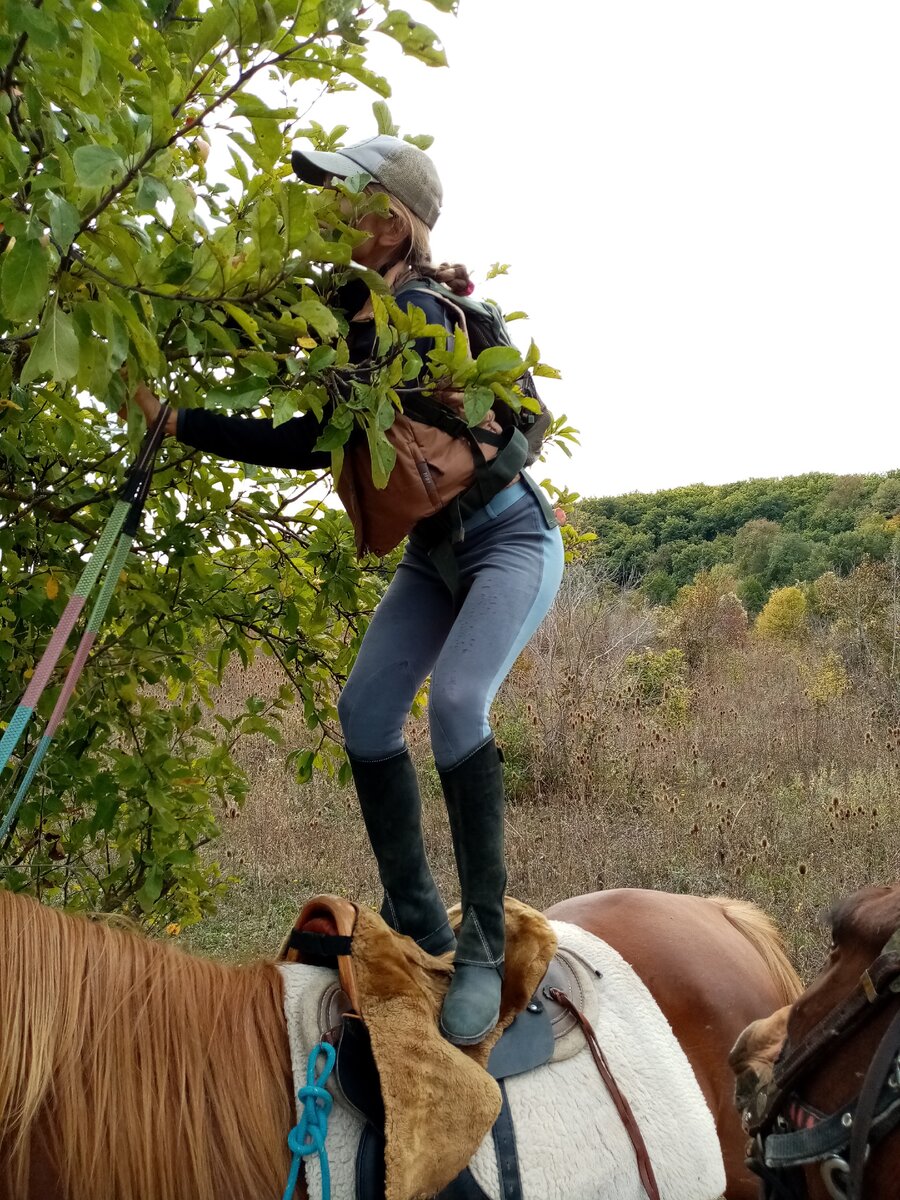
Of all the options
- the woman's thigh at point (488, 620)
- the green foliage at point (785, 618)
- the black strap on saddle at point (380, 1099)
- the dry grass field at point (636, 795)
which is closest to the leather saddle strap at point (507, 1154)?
the black strap on saddle at point (380, 1099)

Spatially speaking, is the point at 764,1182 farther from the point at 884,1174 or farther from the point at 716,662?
the point at 716,662

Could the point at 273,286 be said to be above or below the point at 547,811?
above

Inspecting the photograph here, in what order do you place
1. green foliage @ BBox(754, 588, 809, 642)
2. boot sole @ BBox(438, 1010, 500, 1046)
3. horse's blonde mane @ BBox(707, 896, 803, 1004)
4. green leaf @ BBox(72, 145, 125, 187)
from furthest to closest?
green foliage @ BBox(754, 588, 809, 642)
horse's blonde mane @ BBox(707, 896, 803, 1004)
boot sole @ BBox(438, 1010, 500, 1046)
green leaf @ BBox(72, 145, 125, 187)

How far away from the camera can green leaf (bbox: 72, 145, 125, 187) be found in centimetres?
107

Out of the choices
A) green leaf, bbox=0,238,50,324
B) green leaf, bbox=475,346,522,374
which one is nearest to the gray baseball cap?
green leaf, bbox=475,346,522,374

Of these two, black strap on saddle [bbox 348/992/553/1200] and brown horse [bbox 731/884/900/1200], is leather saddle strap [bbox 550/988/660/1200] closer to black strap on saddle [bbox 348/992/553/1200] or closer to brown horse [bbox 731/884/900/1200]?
black strap on saddle [bbox 348/992/553/1200]

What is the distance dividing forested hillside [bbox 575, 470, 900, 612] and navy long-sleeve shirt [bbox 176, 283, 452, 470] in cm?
1253

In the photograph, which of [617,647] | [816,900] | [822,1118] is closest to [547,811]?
[816,900]

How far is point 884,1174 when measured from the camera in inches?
54.2

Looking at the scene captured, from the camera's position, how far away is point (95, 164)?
108 centimetres

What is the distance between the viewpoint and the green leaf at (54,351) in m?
1.18

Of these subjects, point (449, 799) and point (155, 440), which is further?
point (449, 799)

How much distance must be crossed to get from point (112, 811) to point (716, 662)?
33.3ft

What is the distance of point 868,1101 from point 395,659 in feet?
4.41
